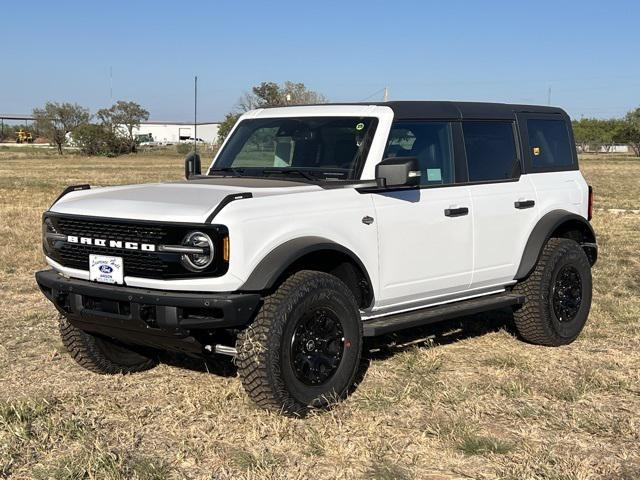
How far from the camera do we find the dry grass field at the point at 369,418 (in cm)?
395

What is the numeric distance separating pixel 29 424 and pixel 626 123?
90.7 metres

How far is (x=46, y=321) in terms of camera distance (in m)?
6.97

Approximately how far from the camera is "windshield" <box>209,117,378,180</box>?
5.33m

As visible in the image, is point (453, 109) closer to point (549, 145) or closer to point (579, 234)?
point (549, 145)

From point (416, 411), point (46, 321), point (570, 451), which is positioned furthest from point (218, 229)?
point (46, 321)

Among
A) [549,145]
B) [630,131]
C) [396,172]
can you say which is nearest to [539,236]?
[549,145]

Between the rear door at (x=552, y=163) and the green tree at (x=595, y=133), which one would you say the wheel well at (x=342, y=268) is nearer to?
the rear door at (x=552, y=163)

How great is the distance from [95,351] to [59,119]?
3111 inches

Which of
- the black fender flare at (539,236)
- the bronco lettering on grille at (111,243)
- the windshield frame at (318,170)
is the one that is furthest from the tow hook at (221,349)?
the black fender flare at (539,236)

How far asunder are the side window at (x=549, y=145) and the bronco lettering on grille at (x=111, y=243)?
3.42m

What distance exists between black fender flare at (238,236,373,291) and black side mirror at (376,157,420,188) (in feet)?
1.86

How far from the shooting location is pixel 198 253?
165 inches

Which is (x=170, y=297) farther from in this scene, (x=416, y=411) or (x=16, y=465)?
(x=416, y=411)

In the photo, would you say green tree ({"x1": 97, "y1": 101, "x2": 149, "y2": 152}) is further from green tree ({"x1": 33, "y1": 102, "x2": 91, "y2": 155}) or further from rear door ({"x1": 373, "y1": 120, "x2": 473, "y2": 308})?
rear door ({"x1": 373, "y1": 120, "x2": 473, "y2": 308})
